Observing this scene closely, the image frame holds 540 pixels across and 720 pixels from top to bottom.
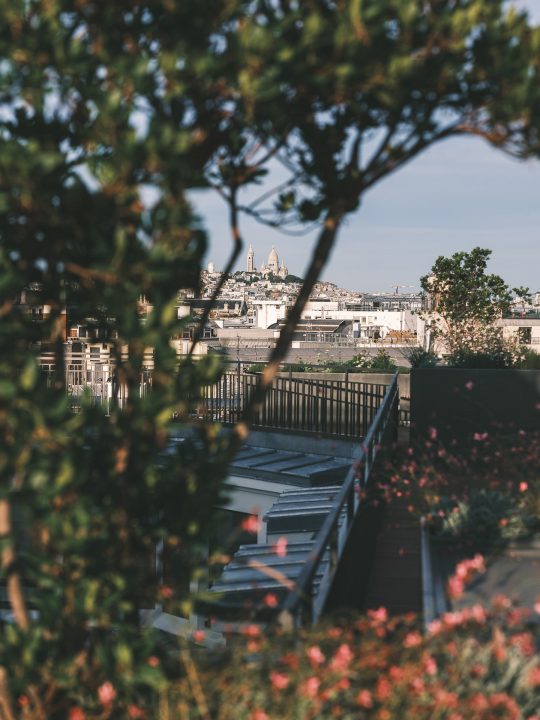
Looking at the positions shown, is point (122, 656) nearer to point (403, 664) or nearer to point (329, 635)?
point (329, 635)

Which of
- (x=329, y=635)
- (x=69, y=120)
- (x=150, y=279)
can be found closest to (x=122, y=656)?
(x=329, y=635)

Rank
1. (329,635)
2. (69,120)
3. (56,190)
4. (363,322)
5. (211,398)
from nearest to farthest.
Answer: (56,190), (329,635), (69,120), (211,398), (363,322)

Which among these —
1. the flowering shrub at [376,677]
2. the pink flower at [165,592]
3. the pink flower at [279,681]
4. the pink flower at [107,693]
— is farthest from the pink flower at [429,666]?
the pink flower at [107,693]

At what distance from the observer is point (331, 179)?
3.86m

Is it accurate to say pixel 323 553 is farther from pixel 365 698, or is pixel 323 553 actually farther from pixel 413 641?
pixel 365 698

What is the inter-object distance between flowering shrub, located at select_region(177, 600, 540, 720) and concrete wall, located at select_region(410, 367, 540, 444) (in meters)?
6.41

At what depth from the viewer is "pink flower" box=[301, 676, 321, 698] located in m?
2.87

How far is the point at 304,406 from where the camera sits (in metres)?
12.8

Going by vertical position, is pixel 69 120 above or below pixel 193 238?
above

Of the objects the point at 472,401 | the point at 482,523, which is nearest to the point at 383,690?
the point at 482,523

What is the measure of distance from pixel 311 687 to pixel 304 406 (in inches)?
390

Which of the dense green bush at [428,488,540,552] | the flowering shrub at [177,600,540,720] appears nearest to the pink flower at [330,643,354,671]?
the flowering shrub at [177,600,540,720]

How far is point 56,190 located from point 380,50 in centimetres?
129

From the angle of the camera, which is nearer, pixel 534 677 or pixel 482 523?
pixel 534 677
